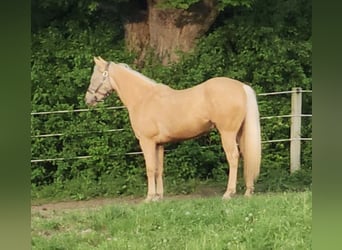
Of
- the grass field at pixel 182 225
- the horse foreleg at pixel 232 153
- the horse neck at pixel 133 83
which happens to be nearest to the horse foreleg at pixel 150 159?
the grass field at pixel 182 225

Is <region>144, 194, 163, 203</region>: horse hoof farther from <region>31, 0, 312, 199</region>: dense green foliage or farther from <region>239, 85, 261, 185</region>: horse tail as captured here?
<region>239, 85, 261, 185</region>: horse tail

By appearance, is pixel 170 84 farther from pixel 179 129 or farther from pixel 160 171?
pixel 160 171

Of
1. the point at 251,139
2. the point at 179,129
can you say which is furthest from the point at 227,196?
the point at 179,129

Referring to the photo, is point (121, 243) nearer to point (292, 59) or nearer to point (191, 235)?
point (191, 235)

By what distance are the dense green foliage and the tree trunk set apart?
0.05 metres

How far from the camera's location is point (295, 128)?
4.62 meters

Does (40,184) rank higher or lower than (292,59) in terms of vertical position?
lower

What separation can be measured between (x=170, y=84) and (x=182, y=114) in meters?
0.18

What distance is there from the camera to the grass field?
4.45 metres

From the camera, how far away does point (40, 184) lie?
4516 mm

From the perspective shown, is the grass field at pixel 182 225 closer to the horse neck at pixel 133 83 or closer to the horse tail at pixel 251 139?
the horse tail at pixel 251 139

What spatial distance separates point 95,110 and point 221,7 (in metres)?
0.90
